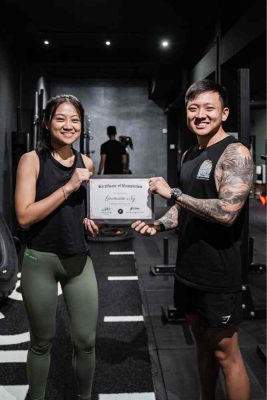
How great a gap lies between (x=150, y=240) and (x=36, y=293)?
473cm

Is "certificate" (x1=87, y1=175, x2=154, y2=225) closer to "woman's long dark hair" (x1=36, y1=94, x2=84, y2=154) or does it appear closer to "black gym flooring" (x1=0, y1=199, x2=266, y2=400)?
"woman's long dark hair" (x1=36, y1=94, x2=84, y2=154)

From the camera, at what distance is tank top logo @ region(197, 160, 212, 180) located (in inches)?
62.4

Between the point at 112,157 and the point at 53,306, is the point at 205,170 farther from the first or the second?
the point at 112,157

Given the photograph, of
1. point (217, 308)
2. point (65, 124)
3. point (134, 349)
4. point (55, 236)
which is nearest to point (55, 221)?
point (55, 236)

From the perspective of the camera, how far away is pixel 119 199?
1739mm

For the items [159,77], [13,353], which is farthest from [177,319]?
[159,77]

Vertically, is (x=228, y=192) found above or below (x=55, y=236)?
above

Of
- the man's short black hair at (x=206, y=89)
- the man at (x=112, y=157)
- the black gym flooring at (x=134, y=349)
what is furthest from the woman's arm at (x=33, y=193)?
the man at (x=112, y=157)

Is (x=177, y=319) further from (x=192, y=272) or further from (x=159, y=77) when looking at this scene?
(x=159, y=77)

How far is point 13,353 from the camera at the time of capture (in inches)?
104

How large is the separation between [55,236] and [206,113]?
766 millimetres

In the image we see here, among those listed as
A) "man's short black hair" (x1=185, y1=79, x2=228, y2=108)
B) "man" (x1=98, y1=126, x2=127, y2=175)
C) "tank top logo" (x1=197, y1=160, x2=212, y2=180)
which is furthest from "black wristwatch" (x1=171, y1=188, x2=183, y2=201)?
"man" (x1=98, y1=126, x2=127, y2=175)

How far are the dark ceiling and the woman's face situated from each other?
142 inches

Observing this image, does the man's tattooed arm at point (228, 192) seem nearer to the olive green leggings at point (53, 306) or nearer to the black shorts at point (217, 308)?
the black shorts at point (217, 308)
